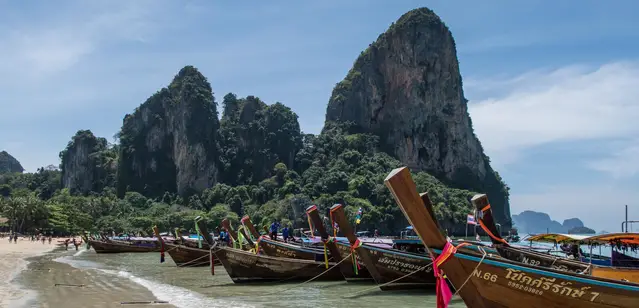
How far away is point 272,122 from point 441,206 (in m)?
37.5

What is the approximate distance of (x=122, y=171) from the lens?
335 ft

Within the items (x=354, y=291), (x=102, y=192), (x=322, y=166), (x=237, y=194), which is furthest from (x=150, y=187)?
(x=354, y=291)

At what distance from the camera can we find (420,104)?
103438 millimetres

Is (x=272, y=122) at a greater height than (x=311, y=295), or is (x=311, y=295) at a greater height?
(x=272, y=122)

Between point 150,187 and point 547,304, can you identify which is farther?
point 150,187

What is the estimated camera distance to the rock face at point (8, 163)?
519ft

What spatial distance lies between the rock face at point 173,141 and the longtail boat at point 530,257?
288 ft

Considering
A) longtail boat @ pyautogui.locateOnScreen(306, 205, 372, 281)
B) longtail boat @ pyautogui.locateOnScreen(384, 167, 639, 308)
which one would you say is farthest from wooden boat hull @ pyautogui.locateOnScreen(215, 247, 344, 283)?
longtail boat @ pyautogui.locateOnScreen(384, 167, 639, 308)

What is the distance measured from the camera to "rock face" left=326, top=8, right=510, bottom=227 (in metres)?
103

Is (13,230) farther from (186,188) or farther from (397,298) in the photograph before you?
(397,298)

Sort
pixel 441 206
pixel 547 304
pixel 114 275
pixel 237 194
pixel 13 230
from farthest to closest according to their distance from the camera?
pixel 237 194
pixel 441 206
pixel 13 230
pixel 114 275
pixel 547 304

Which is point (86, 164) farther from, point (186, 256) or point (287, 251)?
point (287, 251)

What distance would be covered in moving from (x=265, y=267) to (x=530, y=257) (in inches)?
313

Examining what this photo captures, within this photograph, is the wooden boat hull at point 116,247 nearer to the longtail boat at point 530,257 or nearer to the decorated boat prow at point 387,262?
the decorated boat prow at point 387,262
